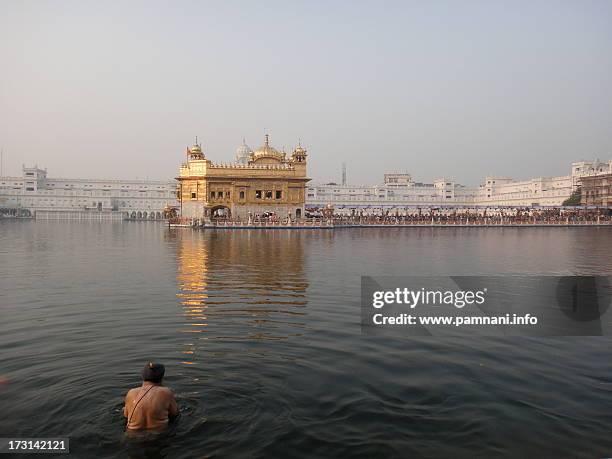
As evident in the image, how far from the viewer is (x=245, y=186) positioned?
55281 mm

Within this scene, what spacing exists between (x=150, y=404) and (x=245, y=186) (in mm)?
50651

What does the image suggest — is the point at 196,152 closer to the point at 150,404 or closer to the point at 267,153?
the point at 267,153

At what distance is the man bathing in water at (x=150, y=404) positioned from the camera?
5273 mm

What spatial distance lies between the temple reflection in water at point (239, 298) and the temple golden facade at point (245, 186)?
3251 centimetres

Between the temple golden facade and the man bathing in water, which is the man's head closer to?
the man bathing in water

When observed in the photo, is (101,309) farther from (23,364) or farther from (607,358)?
(607,358)

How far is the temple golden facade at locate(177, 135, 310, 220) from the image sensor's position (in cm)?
5469

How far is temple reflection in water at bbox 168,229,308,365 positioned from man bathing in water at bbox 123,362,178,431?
215 centimetres

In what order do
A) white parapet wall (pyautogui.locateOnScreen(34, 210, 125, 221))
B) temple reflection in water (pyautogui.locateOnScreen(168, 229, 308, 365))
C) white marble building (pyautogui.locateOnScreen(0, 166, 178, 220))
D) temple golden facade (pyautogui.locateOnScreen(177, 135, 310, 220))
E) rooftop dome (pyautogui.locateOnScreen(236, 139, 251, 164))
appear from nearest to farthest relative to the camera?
temple reflection in water (pyautogui.locateOnScreen(168, 229, 308, 365))
temple golden facade (pyautogui.locateOnScreen(177, 135, 310, 220))
rooftop dome (pyautogui.locateOnScreen(236, 139, 251, 164))
white parapet wall (pyautogui.locateOnScreen(34, 210, 125, 221))
white marble building (pyautogui.locateOnScreen(0, 166, 178, 220))

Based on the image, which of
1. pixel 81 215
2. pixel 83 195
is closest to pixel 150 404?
pixel 81 215

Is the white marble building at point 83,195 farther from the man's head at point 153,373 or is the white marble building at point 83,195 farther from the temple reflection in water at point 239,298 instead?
the man's head at point 153,373

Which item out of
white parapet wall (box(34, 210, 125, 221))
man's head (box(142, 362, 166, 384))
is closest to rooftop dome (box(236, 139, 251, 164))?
white parapet wall (box(34, 210, 125, 221))

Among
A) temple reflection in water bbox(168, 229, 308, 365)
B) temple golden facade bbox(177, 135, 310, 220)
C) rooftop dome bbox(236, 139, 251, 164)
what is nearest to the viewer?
temple reflection in water bbox(168, 229, 308, 365)

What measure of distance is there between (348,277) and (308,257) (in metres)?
6.46
